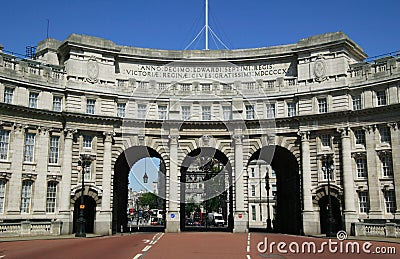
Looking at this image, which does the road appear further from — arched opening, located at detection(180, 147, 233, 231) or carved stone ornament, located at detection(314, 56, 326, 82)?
arched opening, located at detection(180, 147, 233, 231)

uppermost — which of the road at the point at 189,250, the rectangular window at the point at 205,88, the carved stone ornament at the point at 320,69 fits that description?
the carved stone ornament at the point at 320,69

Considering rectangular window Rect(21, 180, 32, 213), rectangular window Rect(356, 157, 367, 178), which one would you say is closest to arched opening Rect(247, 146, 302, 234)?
rectangular window Rect(356, 157, 367, 178)

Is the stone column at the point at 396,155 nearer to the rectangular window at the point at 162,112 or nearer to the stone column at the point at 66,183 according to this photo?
the rectangular window at the point at 162,112

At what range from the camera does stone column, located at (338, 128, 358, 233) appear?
4547 centimetres

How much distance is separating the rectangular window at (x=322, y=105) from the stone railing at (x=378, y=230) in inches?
530

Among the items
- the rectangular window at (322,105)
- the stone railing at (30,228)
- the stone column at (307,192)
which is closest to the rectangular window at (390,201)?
the stone column at (307,192)

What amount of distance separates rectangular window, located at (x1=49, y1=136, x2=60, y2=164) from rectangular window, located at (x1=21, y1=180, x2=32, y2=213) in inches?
129

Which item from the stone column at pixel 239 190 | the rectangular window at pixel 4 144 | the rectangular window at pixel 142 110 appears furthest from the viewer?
the rectangular window at pixel 142 110

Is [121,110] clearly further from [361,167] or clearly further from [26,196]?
[361,167]

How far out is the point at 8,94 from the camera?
148ft

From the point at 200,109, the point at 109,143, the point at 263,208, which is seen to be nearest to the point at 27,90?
the point at 109,143

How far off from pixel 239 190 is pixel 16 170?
2258cm

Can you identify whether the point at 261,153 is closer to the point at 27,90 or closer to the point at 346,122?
the point at 346,122

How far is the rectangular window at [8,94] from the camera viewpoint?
44.8m
